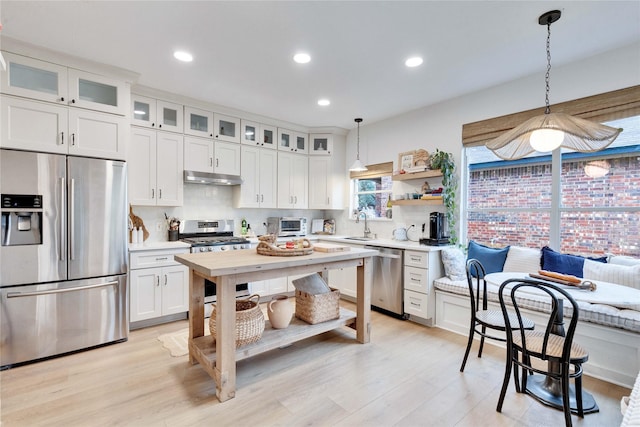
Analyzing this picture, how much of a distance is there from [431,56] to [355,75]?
0.75m

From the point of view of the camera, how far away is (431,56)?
2.78 meters

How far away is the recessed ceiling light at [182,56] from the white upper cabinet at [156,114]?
1030mm

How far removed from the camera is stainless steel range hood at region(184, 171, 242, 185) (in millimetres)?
3834

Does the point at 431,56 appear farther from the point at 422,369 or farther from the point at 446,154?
the point at 422,369

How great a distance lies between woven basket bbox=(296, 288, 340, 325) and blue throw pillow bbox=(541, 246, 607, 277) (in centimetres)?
207

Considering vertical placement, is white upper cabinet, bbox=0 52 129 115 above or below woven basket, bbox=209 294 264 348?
above

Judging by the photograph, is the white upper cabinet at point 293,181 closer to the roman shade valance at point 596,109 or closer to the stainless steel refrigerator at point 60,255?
the stainless steel refrigerator at point 60,255

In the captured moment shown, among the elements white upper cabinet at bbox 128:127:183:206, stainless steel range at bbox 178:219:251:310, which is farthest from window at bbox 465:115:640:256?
white upper cabinet at bbox 128:127:183:206

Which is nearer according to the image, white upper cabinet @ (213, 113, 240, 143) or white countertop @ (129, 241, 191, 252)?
white countertop @ (129, 241, 191, 252)

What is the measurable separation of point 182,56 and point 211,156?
1.47m

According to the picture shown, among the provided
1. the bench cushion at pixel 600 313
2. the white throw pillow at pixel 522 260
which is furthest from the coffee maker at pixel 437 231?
the bench cushion at pixel 600 313

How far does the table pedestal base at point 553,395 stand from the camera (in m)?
2.00

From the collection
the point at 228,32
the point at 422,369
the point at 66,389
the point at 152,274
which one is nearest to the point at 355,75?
the point at 228,32

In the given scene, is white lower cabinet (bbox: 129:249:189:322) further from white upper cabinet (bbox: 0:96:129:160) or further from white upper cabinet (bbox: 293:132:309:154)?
white upper cabinet (bbox: 293:132:309:154)
